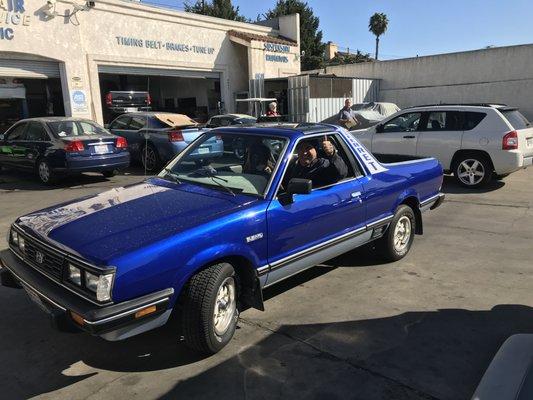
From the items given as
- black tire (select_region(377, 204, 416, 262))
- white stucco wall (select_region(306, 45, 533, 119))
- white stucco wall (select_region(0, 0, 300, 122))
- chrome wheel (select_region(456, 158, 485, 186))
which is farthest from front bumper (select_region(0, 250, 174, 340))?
white stucco wall (select_region(306, 45, 533, 119))

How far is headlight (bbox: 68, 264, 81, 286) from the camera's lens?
3.06 metres

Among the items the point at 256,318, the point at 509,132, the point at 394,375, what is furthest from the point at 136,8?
the point at 394,375

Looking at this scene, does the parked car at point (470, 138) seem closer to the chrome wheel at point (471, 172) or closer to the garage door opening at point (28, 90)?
the chrome wheel at point (471, 172)

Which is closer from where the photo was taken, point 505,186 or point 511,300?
point 511,300

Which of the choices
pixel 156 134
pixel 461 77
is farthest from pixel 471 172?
pixel 461 77

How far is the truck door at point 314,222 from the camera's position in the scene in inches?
153

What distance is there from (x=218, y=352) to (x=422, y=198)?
3.38 meters

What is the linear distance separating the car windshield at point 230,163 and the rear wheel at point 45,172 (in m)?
6.70

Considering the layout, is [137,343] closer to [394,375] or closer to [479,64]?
[394,375]

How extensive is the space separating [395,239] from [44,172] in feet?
27.0

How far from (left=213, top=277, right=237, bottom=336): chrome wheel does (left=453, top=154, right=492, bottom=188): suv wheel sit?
749cm

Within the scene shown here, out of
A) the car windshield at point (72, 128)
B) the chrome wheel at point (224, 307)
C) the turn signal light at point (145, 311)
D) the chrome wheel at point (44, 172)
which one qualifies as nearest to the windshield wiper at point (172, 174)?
the chrome wheel at point (224, 307)

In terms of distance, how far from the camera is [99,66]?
1599cm

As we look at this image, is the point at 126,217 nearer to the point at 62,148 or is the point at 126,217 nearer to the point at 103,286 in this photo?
the point at 103,286
